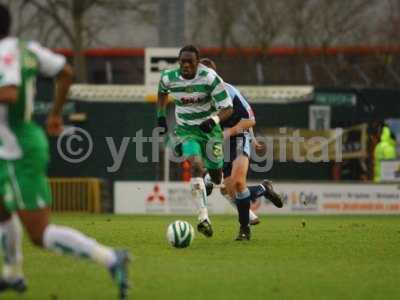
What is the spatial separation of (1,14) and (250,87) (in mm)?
23217

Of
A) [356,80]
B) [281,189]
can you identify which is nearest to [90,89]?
[281,189]

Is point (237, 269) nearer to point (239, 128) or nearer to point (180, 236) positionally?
point (180, 236)

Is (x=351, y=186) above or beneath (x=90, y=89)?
beneath

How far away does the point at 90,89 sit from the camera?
31.7 metres

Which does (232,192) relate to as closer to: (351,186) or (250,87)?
(351,186)

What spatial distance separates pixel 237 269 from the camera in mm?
11375

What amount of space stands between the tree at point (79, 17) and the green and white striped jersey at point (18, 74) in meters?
27.7

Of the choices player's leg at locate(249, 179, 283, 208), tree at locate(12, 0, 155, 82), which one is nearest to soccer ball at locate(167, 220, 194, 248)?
player's leg at locate(249, 179, 283, 208)

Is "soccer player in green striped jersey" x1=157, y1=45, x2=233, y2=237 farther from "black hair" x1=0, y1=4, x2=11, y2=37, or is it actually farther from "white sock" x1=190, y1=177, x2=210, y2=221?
"black hair" x1=0, y1=4, x2=11, y2=37

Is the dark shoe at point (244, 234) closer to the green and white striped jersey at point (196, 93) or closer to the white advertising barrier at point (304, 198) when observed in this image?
the green and white striped jersey at point (196, 93)

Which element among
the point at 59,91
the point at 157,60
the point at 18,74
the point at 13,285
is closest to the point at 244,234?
the point at 59,91

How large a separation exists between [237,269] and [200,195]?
3456mm

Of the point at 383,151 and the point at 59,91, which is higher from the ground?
the point at 59,91

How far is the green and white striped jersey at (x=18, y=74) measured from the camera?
901cm
